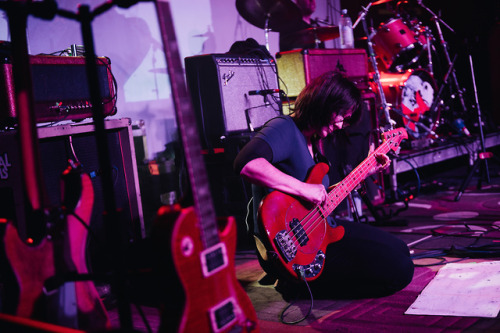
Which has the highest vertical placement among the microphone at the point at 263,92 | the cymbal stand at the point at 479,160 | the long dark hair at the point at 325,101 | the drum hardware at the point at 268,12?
the drum hardware at the point at 268,12

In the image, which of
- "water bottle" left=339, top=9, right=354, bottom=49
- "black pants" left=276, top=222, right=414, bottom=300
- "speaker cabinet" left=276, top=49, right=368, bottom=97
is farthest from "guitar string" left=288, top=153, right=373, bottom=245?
"water bottle" left=339, top=9, right=354, bottom=49

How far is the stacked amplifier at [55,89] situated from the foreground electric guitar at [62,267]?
1051 millimetres

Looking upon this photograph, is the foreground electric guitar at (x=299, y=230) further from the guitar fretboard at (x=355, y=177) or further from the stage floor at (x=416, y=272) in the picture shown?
the stage floor at (x=416, y=272)

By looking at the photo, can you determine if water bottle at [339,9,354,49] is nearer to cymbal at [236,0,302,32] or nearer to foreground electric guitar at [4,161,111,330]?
cymbal at [236,0,302,32]

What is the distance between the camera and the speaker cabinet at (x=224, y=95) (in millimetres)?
3992

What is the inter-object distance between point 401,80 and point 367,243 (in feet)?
12.5

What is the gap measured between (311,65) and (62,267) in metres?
3.43

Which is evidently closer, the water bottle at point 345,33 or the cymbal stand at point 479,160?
the cymbal stand at point 479,160

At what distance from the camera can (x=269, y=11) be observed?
190 inches

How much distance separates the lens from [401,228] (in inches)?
169

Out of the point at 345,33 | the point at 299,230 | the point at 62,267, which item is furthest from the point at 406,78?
the point at 62,267

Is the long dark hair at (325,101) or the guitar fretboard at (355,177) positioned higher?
the long dark hair at (325,101)

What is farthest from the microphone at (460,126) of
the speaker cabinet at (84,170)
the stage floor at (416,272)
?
the speaker cabinet at (84,170)

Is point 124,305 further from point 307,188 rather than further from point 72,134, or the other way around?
point 72,134
